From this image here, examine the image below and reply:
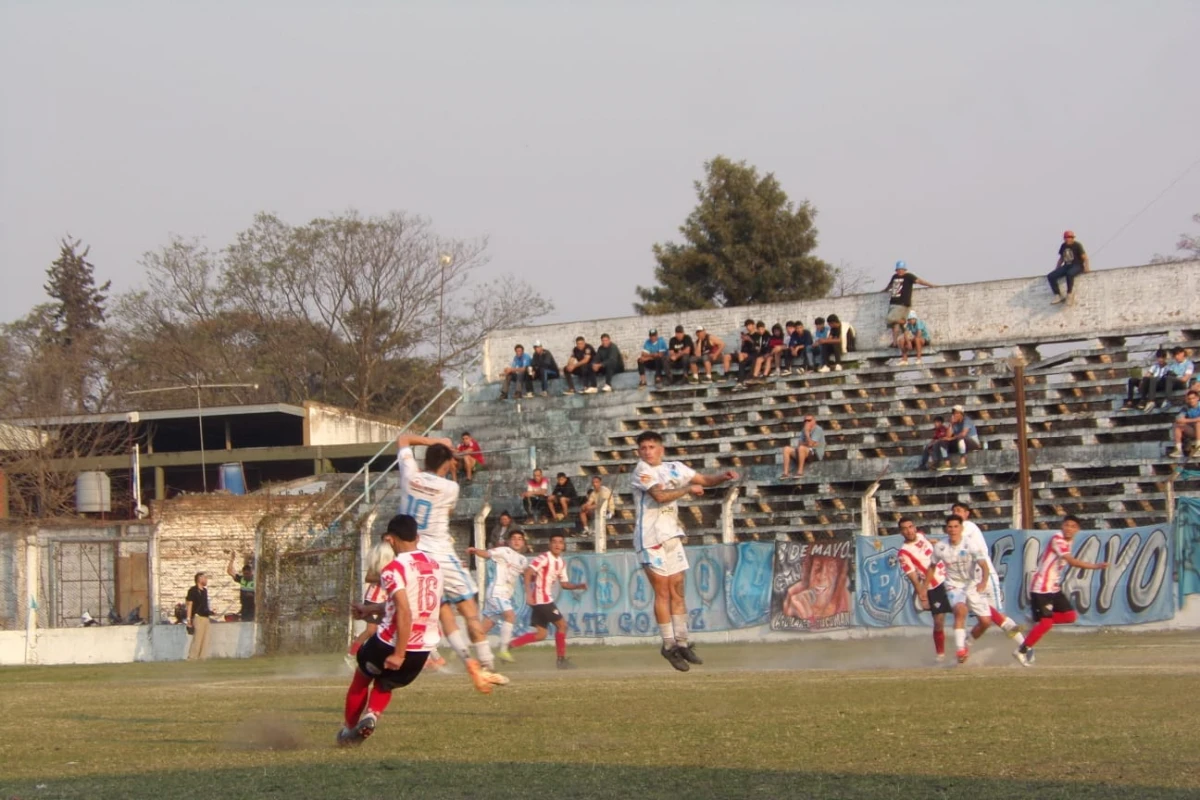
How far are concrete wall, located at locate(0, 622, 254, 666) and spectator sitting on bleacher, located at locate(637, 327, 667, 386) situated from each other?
1252 cm

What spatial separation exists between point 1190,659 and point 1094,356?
17070 mm

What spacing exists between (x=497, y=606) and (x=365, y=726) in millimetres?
11497

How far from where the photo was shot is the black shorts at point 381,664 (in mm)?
9773

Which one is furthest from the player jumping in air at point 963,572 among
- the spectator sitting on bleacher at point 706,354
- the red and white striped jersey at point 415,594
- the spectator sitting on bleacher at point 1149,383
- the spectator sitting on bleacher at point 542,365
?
the spectator sitting on bleacher at point 542,365

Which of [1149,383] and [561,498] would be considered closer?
[1149,383]

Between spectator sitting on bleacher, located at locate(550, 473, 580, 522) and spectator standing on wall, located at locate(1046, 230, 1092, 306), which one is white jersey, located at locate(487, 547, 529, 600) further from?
spectator standing on wall, located at locate(1046, 230, 1092, 306)

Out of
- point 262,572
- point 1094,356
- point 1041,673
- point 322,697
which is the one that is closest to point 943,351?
point 1094,356

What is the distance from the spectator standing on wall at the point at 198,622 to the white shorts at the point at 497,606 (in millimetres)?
11021

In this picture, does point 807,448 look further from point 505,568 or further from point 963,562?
point 963,562

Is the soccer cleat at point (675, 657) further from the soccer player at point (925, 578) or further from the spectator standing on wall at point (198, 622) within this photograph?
the spectator standing on wall at point (198, 622)

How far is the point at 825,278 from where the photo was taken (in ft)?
204

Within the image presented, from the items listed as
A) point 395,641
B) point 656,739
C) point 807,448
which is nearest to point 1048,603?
point 656,739

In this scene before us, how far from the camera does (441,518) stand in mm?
13727

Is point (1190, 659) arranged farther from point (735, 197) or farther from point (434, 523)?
point (735, 197)
